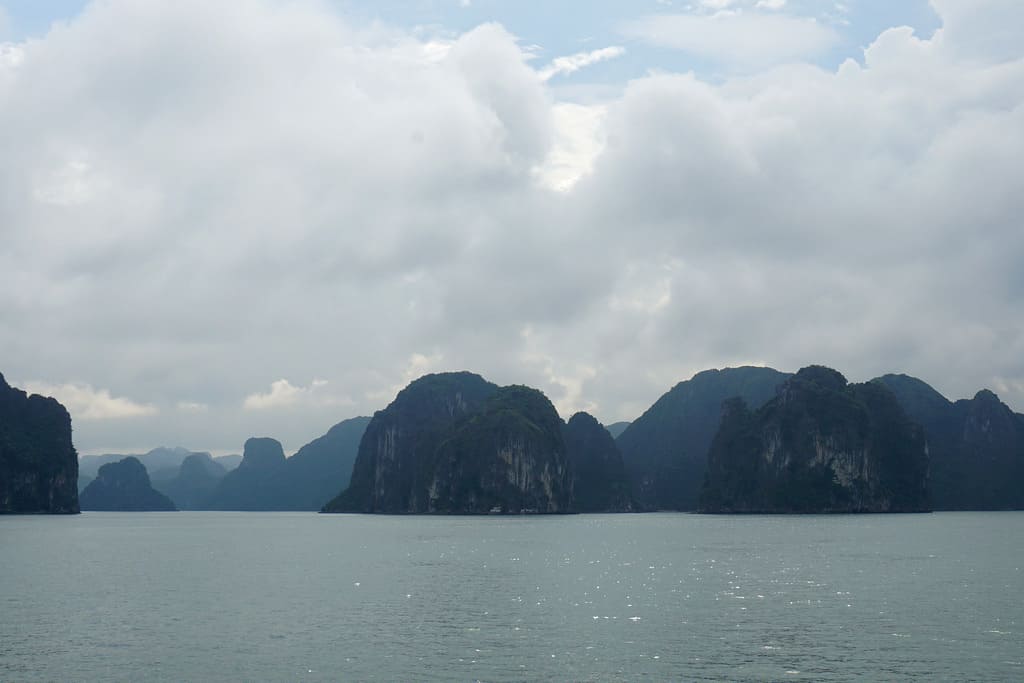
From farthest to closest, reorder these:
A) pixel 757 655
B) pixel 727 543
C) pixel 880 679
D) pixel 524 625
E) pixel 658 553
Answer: pixel 727 543, pixel 658 553, pixel 524 625, pixel 757 655, pixel 880 679

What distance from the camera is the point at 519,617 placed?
65.9m

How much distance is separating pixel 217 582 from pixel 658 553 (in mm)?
65310

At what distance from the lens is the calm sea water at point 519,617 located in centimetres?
4806

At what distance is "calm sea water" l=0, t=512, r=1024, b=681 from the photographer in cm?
4806

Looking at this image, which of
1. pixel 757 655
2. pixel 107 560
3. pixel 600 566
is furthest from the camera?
pixel 107 560

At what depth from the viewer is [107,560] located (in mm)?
124625

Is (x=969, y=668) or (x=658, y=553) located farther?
(x=658, y=553)

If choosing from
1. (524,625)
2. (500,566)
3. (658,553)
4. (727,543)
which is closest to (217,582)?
(500,566)

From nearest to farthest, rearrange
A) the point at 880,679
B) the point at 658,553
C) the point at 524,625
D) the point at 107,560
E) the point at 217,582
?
1. the point at 880,679
2. the point at 524,625
3. the point at 217,582
4. the point at 107,560
5. the point at 658,553

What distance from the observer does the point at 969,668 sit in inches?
1848

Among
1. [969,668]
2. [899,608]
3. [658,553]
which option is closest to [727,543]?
[658,553]

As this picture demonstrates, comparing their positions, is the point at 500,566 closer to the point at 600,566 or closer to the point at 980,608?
the point at 600,566

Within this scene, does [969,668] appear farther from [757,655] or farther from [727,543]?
[727,543]

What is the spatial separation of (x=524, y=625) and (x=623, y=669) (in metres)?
15.6
